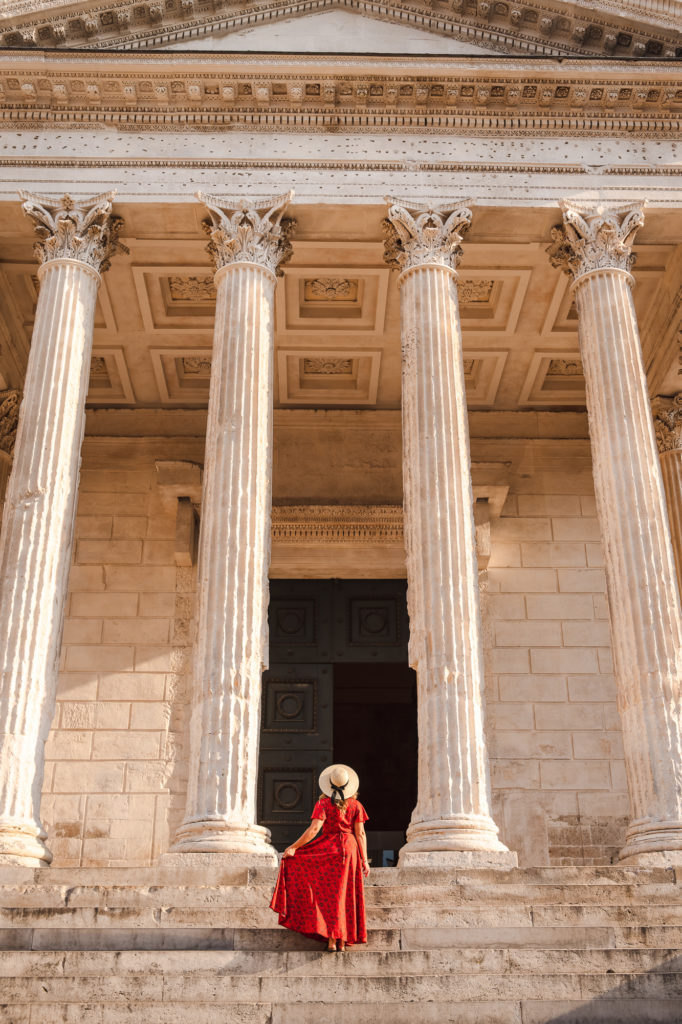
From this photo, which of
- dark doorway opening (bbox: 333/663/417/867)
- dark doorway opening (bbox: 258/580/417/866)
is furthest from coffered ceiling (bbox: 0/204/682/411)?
dark doorway opening (bbox: 333/663/417/867)

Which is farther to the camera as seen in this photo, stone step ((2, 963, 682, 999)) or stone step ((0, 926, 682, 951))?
stone step ((0, 926, 682, 951))

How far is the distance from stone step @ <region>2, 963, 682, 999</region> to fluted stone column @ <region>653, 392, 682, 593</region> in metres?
11.5

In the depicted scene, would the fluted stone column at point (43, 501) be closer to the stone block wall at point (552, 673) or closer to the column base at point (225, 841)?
the column base at point (225, 841)

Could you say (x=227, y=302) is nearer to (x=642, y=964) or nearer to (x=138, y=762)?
(x=138, y=762)

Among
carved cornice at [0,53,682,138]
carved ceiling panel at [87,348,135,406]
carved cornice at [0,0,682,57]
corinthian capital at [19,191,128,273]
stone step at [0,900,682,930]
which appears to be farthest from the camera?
carved ceiling panel at [87,348,135,406]

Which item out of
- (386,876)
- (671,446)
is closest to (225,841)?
(386,876)

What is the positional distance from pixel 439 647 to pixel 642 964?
4761 millimetres

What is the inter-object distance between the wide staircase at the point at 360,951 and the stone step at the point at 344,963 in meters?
0.01

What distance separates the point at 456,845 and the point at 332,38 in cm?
1207

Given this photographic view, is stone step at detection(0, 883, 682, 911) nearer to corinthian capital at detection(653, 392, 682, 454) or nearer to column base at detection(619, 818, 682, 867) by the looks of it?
column base at detection(619, 818, 682, 867)

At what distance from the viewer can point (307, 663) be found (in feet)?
64.1

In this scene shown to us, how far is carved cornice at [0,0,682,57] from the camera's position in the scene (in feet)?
53.5

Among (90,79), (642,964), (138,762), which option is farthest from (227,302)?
(642,964)

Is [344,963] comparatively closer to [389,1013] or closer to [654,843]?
[389,1013]
